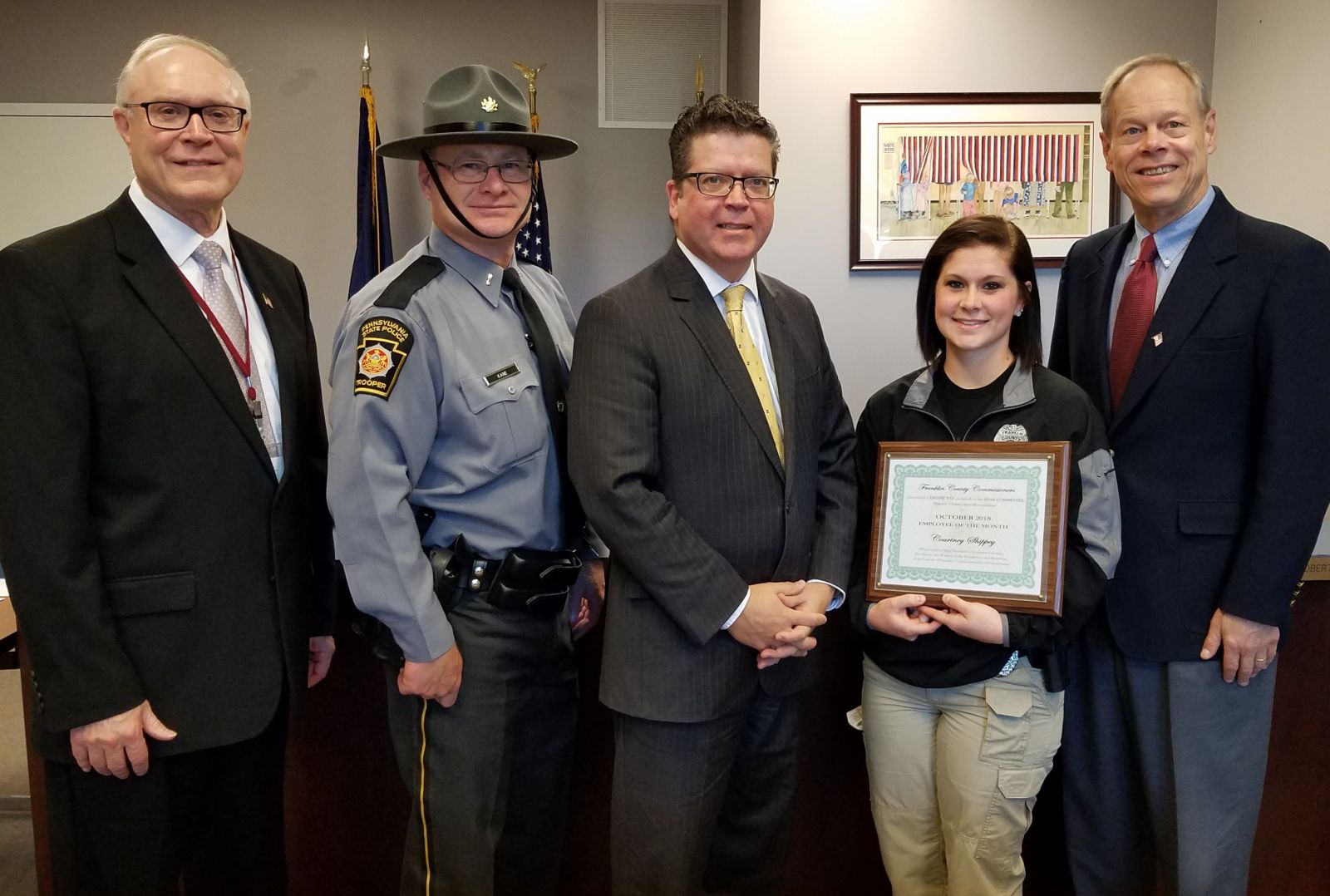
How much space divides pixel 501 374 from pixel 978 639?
91 cm

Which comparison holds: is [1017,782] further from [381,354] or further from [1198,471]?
[381,354]

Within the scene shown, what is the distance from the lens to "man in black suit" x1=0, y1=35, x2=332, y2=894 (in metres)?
1.27

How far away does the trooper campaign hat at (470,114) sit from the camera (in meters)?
1.53

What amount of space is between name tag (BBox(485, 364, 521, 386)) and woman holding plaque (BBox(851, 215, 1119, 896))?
27.1 inches

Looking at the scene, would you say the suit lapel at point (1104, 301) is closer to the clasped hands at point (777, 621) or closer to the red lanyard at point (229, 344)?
the clasped hands at point (777, 621)

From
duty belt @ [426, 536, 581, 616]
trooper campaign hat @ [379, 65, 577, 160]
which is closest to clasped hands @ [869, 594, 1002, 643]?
duty belt @ [426, 536, 581, 616]

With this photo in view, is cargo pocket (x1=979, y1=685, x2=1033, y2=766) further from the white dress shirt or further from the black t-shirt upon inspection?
the white dress shirt

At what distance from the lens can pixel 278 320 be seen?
1567 millimetres

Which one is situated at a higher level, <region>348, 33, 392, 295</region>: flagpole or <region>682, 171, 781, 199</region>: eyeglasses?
<region>348, 33, 392, 295</region>: flagpole

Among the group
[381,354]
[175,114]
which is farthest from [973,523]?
[175,114]

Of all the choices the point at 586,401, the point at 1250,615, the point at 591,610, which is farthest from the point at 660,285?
the point at 1250,615

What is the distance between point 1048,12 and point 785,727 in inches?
109

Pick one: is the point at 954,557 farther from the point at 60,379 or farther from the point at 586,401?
the point at 60,379

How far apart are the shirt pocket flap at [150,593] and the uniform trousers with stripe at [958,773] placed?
45.7 inches
